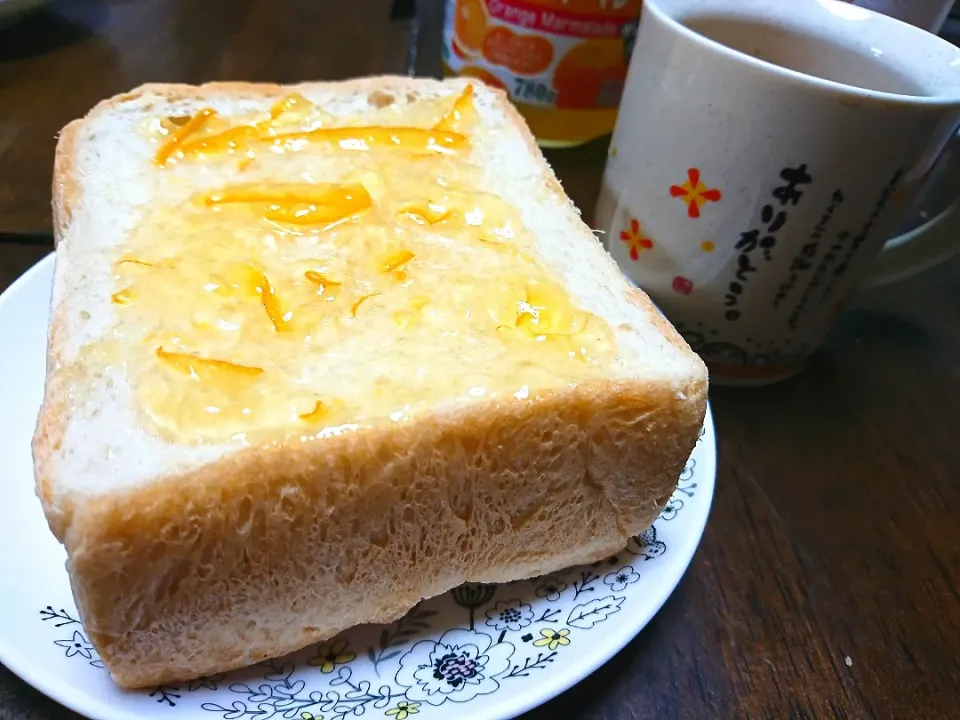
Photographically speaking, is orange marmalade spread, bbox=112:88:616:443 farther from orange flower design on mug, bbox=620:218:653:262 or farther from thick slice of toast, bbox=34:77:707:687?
orange flower design on mug, bbox=620:218:653:262

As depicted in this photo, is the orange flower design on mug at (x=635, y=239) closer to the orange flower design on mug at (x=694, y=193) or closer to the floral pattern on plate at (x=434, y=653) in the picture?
the orange flower design on mug at (x=694, y=193)

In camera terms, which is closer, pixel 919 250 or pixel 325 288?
pixel 325 288

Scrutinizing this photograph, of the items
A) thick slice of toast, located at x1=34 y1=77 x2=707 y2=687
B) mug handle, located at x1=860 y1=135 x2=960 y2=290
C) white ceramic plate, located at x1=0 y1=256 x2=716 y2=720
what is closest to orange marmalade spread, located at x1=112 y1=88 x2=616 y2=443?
thick slice of toast, located at x1=34 y1=77 x2=707 y2=687

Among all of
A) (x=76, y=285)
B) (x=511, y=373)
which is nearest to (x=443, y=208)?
(x=511, y=373)

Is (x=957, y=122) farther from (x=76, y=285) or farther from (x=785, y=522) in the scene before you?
(x=76, y=285)

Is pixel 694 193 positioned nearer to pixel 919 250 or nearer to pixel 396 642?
pixel 919 250

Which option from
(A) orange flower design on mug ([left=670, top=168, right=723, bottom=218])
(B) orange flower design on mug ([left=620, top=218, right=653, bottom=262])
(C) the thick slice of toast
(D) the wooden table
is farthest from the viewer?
(B) orange flower design on mug ([left=620, top=218, right=653, bottom=262])

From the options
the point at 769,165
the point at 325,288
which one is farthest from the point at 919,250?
the point at 325,288
